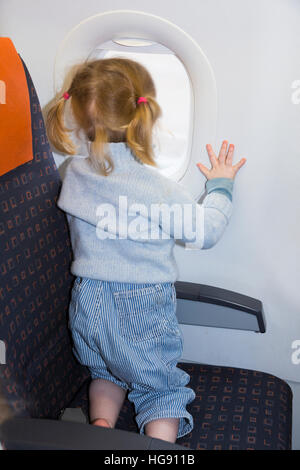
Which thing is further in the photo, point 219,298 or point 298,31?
point 219,298

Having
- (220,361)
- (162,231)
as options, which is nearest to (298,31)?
(162,231)

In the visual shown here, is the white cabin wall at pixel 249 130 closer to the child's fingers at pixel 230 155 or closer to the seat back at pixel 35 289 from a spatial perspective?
the child's fingers at pixel 230 155

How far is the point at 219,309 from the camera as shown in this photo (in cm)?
137

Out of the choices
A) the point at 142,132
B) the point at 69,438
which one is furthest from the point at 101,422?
the point at 142,132

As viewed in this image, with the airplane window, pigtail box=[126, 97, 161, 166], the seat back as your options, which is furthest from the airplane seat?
the airplane window

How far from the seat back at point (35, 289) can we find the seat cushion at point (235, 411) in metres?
0.13

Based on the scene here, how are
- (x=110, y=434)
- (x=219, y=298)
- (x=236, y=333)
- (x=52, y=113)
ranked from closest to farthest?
(x=110, y=434), (x=52, y=113), (x=219, y=298), (x=236, y=333)

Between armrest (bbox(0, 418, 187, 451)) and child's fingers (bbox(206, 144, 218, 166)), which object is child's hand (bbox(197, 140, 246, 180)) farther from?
armrest (bbox(0, 418, 187, 451))

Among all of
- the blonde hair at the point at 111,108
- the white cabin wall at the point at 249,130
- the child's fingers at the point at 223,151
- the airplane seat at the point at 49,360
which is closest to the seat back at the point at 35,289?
the airplane seat at the point at 49,360

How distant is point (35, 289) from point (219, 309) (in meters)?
0.55

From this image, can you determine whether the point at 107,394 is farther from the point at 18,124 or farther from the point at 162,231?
the point at 18,124

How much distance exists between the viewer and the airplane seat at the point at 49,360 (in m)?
0.95

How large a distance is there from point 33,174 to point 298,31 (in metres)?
0.71

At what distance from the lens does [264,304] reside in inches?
56.4
